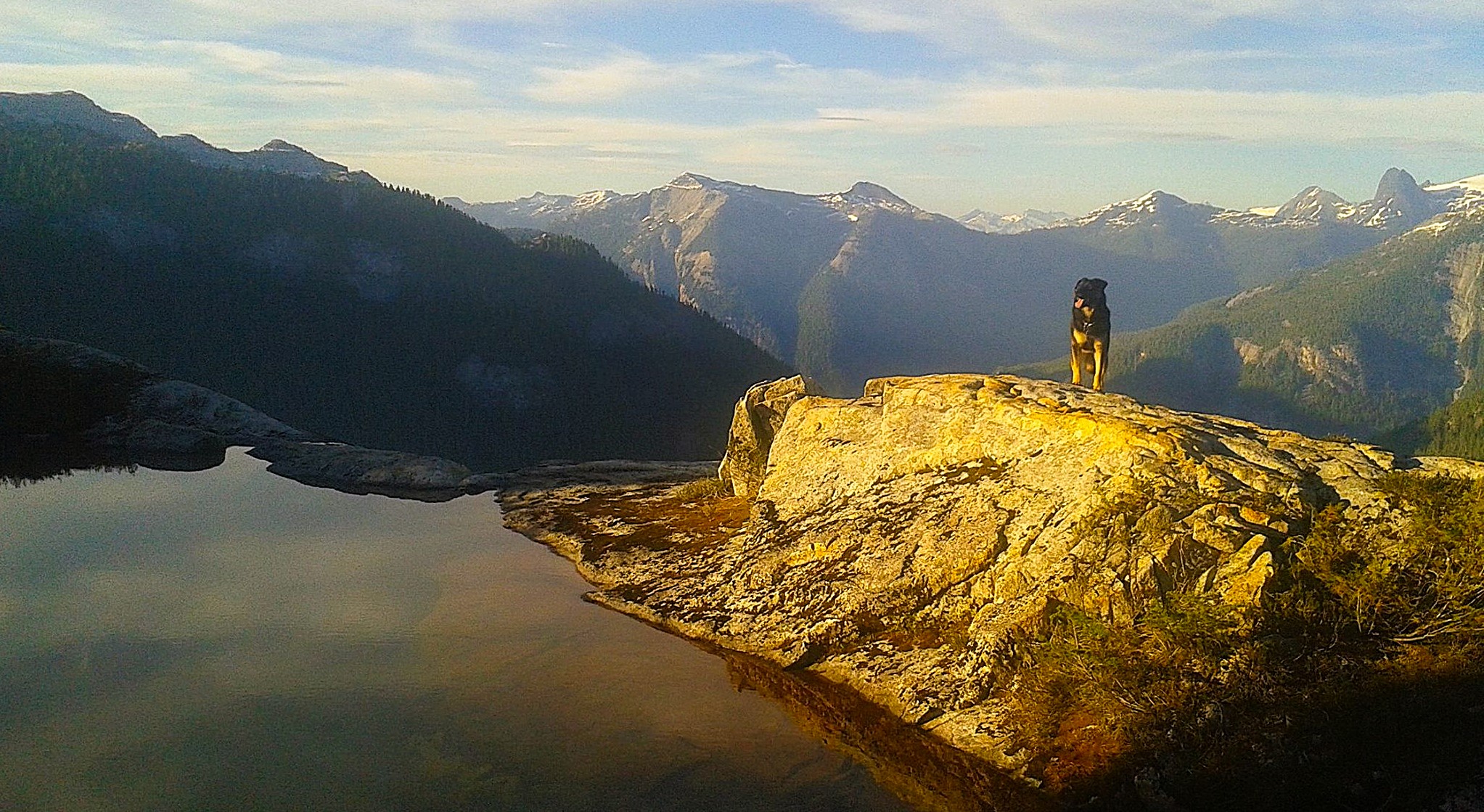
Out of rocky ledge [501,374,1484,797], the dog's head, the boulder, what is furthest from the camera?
the boulder

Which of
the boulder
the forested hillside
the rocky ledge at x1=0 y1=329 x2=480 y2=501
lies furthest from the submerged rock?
the forested hillside

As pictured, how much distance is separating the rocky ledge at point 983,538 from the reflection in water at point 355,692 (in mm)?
1739

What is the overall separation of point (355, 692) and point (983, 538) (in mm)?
10835

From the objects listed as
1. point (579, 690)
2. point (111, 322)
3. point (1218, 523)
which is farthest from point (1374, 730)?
point (111, 322)

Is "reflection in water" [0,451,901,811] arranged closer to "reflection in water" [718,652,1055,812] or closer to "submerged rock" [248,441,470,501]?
"reflection in water" [718,652,1055,812]

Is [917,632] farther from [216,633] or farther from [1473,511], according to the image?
[216,633]

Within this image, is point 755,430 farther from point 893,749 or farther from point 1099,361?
point 893,749

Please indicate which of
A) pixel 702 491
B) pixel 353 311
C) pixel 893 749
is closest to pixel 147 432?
pixel 702 491

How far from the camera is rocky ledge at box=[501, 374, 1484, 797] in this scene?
42.5ft

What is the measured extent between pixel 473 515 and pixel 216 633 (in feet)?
32.2

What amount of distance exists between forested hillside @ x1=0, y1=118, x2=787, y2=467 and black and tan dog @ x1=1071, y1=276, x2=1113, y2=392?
296ft

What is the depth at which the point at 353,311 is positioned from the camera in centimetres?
13988

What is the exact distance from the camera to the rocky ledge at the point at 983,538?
1296 cm

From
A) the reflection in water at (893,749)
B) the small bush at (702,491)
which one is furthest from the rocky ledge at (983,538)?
the small bush at (702,491)
